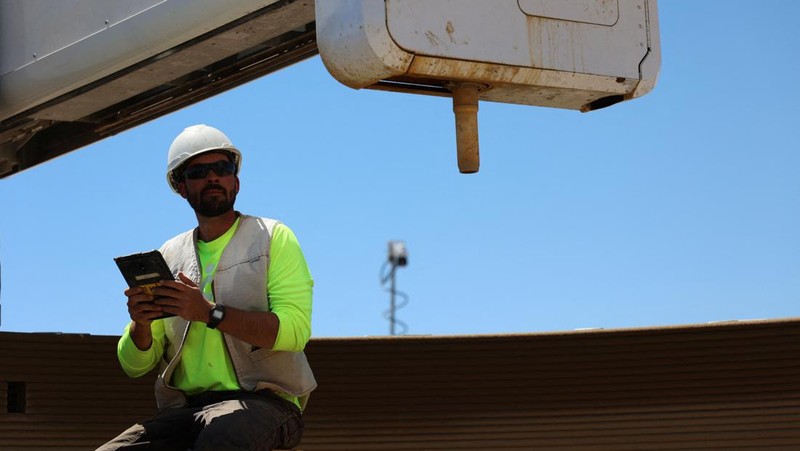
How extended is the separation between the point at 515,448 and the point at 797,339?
170cm

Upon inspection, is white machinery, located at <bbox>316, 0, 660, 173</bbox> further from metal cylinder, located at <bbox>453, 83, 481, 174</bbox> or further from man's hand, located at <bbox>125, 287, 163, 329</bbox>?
man's hand, located at <bbox>125, 287, 163, 329</bbox>

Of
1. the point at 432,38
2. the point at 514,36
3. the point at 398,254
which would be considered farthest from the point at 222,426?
the point at 398,254

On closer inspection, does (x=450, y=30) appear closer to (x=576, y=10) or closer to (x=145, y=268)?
(x=576, y=10)

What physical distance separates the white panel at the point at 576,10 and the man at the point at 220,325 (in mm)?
1302

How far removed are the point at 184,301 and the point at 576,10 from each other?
1908 mm

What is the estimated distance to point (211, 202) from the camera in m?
5.15

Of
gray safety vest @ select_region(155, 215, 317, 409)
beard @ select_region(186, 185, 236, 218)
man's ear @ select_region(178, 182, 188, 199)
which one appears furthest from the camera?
man's ear @ select_region(178, 182, 188, 199)

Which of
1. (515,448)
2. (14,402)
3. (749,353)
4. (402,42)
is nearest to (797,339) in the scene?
(749,353)

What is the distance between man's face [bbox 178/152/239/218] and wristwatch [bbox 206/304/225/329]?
0.56m

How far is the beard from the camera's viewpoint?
203 inches

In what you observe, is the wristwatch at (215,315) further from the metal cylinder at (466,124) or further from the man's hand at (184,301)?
the metal cylinder at (466,124)

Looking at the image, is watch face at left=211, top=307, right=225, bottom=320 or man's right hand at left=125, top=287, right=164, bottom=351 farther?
man's right hand at left=125, top=287, right=164, bottom=351

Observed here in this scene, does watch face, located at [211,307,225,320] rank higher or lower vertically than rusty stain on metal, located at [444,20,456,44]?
lower

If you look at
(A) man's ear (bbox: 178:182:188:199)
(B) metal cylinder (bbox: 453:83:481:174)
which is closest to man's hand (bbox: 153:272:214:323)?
(A) man's ear (bbox: 178:182:188:199)
